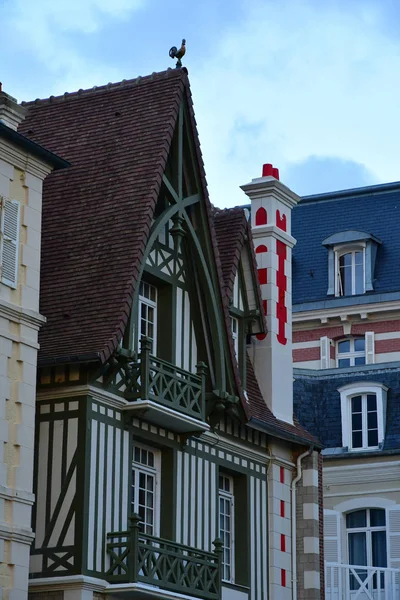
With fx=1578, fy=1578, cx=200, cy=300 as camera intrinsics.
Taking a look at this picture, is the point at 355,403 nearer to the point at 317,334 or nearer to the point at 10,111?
the point at 317,334

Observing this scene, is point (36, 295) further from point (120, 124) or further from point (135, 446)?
point (120, 124)

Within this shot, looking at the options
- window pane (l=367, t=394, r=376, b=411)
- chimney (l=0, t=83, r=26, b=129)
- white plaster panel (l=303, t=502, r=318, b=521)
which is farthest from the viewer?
window pane (l=367, t=394, r=376, b=411)

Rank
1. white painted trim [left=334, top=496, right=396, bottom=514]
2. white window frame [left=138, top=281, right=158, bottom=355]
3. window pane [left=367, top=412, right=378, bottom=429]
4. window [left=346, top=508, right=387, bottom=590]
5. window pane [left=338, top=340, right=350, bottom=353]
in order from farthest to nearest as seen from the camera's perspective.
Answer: window pane [left=338, top=340, right=350, bottom=353] < window pane [left=367, top=412, right=378, bottom=429] < window [left=346, top=508, right=387, bottom=590] < white painted trim [left=334, top=496, right=396, bottom=514] < white window frame [left=138, top=281, right=158, bottom=355]

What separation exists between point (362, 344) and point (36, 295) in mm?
23964

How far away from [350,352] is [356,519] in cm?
1061

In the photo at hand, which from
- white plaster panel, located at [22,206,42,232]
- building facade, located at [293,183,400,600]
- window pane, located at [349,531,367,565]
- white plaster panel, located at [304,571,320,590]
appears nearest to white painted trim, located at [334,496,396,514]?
building facade, located at [293,183,400,600]

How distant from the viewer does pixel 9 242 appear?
22.7 meters

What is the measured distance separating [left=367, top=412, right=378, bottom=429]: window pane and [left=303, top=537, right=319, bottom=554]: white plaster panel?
790 centimetres

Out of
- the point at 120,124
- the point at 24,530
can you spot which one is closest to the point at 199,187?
the point at 120,124

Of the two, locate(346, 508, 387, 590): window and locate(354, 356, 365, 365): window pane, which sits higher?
locate(354, 356, 365, 365): window pane

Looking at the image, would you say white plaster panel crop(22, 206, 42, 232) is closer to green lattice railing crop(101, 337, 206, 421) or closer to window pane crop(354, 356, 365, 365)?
green lattice railing crop(101, 337, 206, 421)

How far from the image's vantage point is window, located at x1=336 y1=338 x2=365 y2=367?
4550 cm

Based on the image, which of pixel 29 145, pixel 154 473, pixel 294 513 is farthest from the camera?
pixel 294 513

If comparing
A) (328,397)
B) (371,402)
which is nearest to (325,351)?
(328,397)
